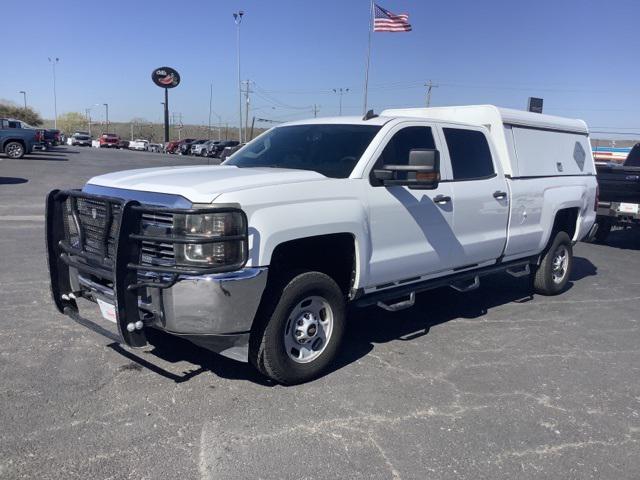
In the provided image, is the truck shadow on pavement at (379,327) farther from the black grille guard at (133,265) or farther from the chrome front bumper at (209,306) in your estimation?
the black grille guard at (133,265)

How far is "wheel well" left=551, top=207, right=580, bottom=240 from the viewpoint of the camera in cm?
749

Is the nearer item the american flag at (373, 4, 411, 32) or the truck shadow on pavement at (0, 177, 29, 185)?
the truck shadow on pavement at (0, 177, 29, 185)

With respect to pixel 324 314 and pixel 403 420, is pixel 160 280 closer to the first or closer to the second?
pixel 324 314

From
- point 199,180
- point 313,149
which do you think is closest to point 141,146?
point 313,149

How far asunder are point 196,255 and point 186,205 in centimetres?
33

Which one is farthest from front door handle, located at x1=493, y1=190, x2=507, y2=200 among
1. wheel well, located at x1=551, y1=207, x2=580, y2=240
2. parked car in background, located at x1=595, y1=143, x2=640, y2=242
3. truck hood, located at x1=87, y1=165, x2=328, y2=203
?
parked car in background, located at x1=595, y1=143, x2=640, y2=242

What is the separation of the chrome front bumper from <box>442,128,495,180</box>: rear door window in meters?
2.66

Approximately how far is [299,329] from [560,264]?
4.57 metres

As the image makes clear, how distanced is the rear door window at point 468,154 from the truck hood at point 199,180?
1.77 m

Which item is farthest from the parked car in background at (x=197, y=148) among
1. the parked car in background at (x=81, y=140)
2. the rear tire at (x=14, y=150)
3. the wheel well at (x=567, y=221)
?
the wheel well at (x=567, y=221)

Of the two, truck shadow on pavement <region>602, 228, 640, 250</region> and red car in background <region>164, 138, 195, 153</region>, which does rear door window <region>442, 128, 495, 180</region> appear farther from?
red car in background <region>164, 138, 195, 153</region>

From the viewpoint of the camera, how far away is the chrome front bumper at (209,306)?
3.68 meters

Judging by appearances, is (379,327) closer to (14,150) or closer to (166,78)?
(14,150)

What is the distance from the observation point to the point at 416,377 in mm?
4605
